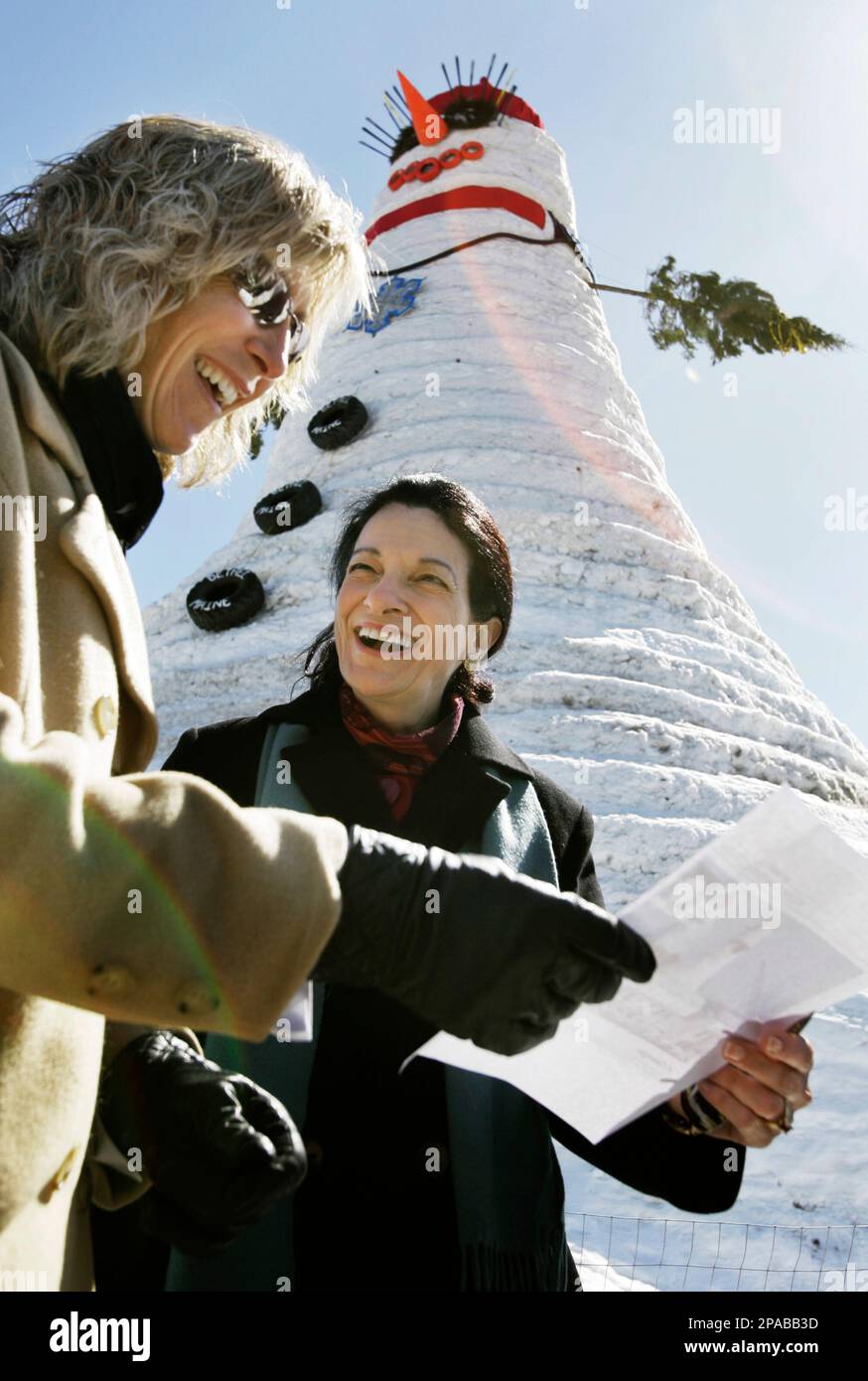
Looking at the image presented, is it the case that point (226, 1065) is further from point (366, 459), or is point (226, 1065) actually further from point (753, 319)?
point (753, 319)

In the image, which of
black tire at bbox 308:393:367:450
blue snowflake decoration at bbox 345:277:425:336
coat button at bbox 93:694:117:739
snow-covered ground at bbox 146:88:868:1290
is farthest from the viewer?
blue snowflake decoration at bbox 345:277:425:336

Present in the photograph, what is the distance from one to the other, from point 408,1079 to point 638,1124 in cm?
49

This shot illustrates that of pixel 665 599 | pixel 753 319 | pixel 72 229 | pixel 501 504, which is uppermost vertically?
pixel 753 319

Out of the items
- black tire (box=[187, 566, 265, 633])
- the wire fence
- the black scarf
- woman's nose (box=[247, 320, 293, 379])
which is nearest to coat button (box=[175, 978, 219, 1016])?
the black scarf

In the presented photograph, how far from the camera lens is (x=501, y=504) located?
32.6 feet

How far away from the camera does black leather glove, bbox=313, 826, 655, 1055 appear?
1.35 metres

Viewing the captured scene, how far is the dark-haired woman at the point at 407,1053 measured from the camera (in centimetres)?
212

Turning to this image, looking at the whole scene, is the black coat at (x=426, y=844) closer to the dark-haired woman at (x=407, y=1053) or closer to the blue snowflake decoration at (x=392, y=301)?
the dark-haired woman at (x=407, y=1053)

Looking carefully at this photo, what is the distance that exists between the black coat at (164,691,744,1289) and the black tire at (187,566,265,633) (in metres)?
7.03

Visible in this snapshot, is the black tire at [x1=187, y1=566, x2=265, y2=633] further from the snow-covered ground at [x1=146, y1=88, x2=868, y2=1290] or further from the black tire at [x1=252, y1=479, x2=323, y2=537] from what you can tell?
the black tire at [x1=252, y1=479, x2=323, y2=537]

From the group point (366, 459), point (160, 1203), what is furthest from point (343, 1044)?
point (366, 459)

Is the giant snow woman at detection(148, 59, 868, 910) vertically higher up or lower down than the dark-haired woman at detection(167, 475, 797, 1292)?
higher up
